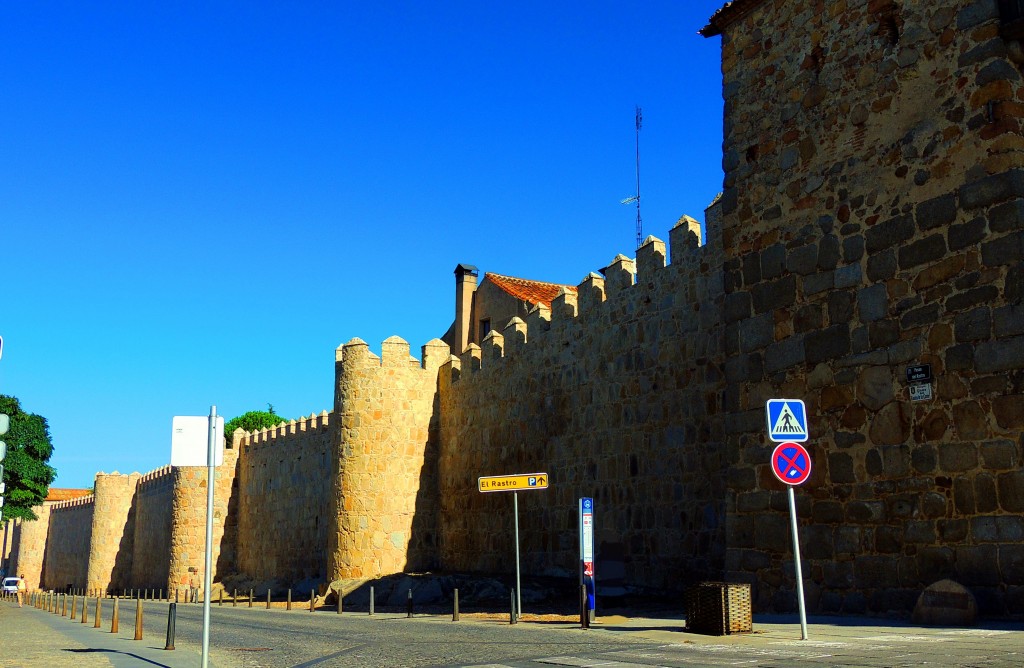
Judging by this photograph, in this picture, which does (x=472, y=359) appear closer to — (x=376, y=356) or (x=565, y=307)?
(x=376, y=356)

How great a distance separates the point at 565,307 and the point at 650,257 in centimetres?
338

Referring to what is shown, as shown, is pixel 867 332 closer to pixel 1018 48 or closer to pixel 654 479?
pixel 1018 48

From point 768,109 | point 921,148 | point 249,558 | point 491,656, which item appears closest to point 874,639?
point 491,656

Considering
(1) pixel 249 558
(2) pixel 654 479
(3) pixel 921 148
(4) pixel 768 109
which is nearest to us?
(3) pixel 921 148

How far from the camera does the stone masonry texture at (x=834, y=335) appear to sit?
1096 centimetres

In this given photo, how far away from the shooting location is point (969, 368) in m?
11.0

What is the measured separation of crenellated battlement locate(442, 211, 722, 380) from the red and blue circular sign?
8.46 metres

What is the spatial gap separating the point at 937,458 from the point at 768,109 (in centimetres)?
541

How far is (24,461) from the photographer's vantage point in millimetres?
37719

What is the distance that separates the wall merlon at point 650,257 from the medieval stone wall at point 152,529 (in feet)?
94.2

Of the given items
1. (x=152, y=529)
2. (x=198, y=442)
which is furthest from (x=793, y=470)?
(x=152, y=529)

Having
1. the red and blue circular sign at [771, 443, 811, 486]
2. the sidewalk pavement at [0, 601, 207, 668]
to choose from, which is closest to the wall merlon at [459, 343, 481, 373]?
the sidewalk pavement at [0, 601, 207, 668]

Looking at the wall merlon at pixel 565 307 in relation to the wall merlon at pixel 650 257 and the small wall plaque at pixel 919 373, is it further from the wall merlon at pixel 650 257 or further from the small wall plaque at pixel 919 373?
the small wall plaque at pixel 919 373

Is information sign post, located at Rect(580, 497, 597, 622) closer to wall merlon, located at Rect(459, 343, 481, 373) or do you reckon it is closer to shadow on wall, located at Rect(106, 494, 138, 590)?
wall merlon, located at Rect(459, 343, 481, 373)
